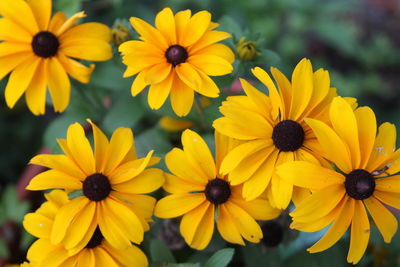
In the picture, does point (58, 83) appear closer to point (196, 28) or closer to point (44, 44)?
point (44, 44)

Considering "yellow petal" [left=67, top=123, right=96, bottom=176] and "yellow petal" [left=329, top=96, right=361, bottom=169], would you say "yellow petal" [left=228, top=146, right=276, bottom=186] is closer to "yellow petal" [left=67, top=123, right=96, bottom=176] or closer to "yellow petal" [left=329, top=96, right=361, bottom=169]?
"yellow petal" [left=329, top=96, right=361, bottom=169]

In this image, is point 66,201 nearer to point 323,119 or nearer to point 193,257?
point 193,257

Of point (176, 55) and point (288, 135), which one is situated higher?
point (176, 55)

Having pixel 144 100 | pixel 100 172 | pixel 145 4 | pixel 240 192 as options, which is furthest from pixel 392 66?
pixel 100 172

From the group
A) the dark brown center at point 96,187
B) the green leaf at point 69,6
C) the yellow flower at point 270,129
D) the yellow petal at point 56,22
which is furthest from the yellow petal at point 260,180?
the green leaf at point 69,6

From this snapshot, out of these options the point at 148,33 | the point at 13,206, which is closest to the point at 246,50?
the point at 148,33

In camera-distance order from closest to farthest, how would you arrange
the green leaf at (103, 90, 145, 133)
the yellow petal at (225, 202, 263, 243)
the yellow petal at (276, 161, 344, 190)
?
the yellow petal at (276, 161, 344, 190) < the yellow petal at (225, 202, 263, 243) < the green leaf at (103, 90, 145, 133)

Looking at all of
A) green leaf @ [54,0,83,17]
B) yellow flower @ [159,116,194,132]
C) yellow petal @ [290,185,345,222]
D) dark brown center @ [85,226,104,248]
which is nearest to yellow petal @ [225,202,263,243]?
yellow petal @ [290,185,345,222]
